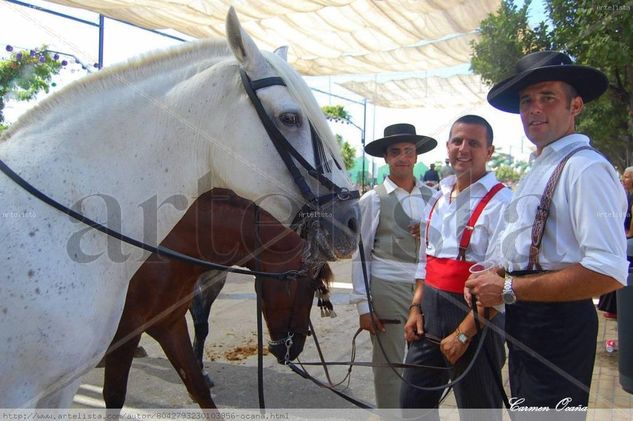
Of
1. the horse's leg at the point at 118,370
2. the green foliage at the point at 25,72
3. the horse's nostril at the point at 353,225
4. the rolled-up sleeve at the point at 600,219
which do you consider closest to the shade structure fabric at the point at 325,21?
the green foliage at the point at 25,72

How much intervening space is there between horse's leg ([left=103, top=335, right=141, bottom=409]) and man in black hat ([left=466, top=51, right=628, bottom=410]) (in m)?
2.15

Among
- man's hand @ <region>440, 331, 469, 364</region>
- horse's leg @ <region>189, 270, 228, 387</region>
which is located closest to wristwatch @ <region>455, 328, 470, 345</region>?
man's hand @ <region>440, 331, 469, 364</region>

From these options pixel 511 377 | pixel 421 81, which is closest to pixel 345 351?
pixel 511 377

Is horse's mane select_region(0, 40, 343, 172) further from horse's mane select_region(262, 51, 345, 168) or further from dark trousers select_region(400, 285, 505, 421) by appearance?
dark trousers select_region(400, 285, 505, 421)

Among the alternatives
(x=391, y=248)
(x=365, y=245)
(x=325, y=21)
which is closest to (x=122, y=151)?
(x=365, y=245)

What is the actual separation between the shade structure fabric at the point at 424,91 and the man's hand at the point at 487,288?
1576 cm

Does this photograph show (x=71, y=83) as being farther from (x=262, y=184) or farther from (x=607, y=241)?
(x=607, y=241)

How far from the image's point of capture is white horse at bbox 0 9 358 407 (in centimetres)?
145

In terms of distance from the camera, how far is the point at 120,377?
9.43ft

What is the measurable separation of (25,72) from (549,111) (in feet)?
25.9

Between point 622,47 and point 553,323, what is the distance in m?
3.92

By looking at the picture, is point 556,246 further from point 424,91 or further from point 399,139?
point 424,91

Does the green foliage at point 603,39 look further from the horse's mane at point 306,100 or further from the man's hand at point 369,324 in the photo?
the horse's mane at point 306,100

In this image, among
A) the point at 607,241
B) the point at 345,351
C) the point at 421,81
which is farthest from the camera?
the point at 421,81
